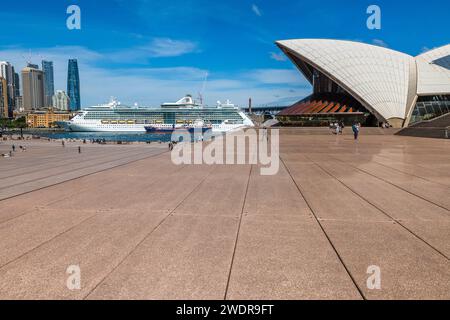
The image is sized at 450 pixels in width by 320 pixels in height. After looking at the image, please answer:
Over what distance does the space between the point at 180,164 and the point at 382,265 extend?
9456 millimetres

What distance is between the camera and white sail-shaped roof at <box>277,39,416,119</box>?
44375 millimetres

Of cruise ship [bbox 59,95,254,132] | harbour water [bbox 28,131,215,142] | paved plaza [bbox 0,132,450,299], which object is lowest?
paved plaza [bbox 0,132,450,299]

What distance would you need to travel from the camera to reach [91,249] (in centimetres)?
412

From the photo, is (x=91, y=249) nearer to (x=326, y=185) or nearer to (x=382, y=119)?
(x=326, y=185)

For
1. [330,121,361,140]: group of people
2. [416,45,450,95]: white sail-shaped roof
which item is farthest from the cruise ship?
[330,121,361,140]: group of people

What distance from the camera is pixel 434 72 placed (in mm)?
45938

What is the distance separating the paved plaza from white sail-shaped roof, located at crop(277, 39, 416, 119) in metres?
39.4

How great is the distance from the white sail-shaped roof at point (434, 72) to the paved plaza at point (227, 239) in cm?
4201

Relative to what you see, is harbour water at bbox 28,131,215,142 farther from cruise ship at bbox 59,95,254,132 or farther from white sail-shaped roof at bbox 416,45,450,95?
white sail-shaped roof at bbox 416,45,450,95

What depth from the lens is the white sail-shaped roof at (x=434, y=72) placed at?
43.9 m

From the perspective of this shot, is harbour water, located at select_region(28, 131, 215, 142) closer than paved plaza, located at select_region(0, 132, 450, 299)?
No

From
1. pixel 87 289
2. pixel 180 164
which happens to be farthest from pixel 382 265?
pixel 180 164

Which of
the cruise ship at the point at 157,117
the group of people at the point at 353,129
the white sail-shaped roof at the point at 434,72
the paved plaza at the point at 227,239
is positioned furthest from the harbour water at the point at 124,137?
the paved plaza at the point at 227,239

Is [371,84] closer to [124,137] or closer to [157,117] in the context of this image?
[124,137]
